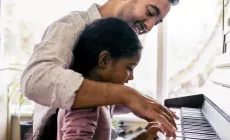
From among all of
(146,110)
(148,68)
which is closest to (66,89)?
(146,110)

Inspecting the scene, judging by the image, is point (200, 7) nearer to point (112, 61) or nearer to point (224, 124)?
point (224, 124)

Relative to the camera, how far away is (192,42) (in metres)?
2.34

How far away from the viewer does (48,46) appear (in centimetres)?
71

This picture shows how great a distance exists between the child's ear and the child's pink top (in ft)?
0.38

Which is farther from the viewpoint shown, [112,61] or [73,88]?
[112,61]

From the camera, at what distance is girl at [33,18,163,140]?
0.70 m

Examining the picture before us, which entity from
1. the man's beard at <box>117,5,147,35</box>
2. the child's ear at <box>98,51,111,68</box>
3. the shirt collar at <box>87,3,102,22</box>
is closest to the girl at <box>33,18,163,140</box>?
the child's ear at <box>98,51,111,68</box>

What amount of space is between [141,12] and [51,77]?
1.87ft

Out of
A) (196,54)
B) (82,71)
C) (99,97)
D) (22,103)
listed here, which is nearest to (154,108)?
(99,97)

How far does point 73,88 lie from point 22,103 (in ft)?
6.89

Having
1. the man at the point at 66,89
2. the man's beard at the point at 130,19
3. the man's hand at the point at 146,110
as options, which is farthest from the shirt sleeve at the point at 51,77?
the man's beard at the point at 130,19

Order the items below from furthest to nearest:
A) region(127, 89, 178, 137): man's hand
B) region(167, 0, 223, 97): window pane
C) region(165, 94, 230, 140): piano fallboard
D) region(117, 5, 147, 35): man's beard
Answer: region(167, 0, 223, 97): window pane
region(117, 5, 147, 35): man's beard
region(165, 94, 230, 140): piano fallboard
region(127, 89, 178, 137): man's hand

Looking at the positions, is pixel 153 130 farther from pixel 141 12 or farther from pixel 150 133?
pixel 141 12

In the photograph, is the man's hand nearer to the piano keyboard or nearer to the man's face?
the piano keyboard
